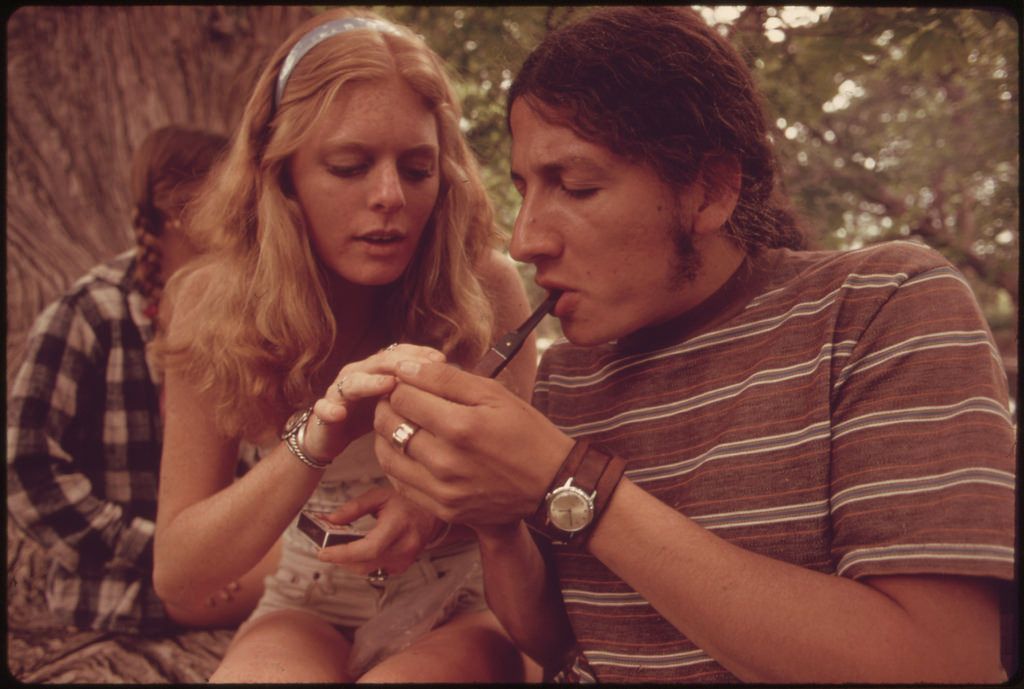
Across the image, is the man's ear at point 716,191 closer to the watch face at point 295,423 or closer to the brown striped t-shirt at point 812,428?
the brown striped t-shirt at point 812,428

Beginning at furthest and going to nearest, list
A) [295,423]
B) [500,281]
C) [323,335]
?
[500,281], [323,335], [295,423]

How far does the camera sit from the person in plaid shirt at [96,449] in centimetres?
236

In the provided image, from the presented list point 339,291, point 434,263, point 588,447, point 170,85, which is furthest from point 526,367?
point 170,85

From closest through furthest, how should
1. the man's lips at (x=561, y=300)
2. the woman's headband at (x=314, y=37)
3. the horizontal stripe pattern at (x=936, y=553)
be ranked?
the horizontal stripe pattern at (x=936, y=553)
the man's lips at (x=561, y=300)
the woman's headband at (x=314, y=37)

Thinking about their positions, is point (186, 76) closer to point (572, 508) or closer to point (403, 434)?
point (403, 434)

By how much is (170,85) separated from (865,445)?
341 cm

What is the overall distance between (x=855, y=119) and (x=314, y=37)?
8.50m

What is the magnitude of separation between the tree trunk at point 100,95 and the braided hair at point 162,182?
60 centimetres

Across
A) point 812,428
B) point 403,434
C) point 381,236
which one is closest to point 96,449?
point 381,236

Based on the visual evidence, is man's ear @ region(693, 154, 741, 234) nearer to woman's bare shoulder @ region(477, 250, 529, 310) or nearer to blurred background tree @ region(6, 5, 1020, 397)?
woman's bare shoulder @ region(477, 250, 529, 310)

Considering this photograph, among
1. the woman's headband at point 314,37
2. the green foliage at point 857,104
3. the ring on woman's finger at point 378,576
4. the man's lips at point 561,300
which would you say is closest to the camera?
the man's lips at point 561,300

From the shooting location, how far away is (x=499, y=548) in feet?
4.88

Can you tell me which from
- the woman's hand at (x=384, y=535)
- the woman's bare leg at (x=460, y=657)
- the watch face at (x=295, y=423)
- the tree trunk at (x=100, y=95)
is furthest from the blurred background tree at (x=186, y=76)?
the woman's bare leg at (x=460, y=657)

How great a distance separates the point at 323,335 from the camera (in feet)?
6.10
